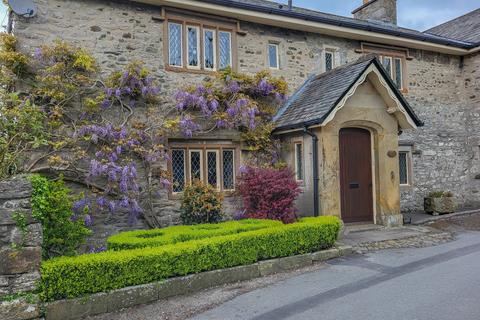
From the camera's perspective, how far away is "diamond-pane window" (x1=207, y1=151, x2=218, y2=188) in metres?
10.5

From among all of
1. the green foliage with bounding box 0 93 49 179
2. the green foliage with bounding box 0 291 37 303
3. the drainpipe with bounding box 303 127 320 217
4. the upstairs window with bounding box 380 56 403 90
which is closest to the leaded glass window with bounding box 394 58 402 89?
the upstairs window with bounding box 380 56 403 90

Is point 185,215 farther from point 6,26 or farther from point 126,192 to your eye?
point 6,26

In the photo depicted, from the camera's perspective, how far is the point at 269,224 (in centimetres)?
816

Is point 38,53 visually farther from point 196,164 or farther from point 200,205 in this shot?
point 200,205

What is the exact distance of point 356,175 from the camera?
10.7 metres

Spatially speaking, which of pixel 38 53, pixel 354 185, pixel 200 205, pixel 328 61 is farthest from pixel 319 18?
pixel 38 53

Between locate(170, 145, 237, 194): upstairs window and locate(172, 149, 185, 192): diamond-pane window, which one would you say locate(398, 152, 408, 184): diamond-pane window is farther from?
locate(172, 149, 185, 192): diamond-pane window

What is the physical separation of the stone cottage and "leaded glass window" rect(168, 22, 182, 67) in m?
0.03

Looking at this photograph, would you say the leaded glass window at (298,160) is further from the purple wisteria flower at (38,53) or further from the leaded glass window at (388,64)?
the purple wisteria flower at (38,53)

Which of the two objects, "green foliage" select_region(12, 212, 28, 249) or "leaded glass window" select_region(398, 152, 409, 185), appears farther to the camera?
"leaded glass window" select_region(398, 152, 409, 185)

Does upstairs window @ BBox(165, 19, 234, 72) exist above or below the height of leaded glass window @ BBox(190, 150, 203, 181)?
above

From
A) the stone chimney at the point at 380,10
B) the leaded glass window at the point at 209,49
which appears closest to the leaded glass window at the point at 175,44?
the leaded glass window at the point at 209,49

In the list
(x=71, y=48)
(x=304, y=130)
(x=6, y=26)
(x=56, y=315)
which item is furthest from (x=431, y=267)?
(x=6, y=26)

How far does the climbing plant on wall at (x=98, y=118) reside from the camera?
8.25 metres
